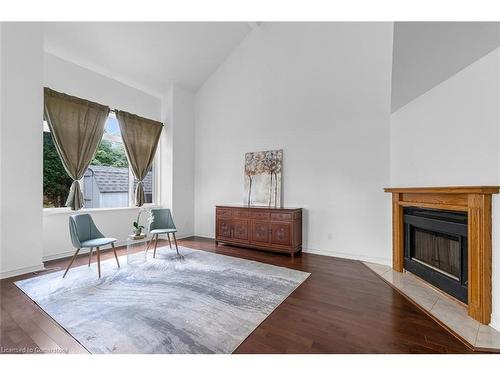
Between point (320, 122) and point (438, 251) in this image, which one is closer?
point (438, 251)

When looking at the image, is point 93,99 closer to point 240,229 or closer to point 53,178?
point 53,178

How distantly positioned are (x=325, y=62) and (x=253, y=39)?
1.74m

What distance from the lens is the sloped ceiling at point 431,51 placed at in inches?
78.4

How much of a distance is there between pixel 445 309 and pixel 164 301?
8.90ft

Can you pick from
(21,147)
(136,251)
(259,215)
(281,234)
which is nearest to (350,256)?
(281,234)

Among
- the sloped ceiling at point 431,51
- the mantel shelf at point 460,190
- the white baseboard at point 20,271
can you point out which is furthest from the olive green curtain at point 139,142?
the mantel shelf at point 460,190

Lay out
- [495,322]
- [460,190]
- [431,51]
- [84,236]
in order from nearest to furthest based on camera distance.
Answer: [495,322] < [460,190] < [431,51] < [84,236]

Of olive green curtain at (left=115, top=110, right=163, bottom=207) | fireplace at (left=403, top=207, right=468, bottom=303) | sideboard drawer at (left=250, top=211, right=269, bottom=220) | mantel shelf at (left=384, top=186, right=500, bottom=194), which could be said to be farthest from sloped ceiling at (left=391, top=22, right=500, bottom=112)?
olive green curtain at (left=115, top=110, right=163, bottom=207)

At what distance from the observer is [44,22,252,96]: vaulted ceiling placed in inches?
144

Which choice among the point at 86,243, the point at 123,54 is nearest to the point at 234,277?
the point at 86,243

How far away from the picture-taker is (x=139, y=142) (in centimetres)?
487

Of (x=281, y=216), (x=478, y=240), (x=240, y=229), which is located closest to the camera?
(x=478, y=240)

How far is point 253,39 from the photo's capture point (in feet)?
15.6
